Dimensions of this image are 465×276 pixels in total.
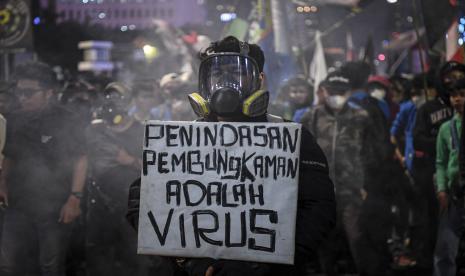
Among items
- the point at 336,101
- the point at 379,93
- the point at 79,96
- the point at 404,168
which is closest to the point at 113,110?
the point at 336,101

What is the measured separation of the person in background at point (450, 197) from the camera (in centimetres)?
571

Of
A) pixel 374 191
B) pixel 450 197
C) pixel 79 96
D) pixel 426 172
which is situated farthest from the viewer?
pixel 79 96

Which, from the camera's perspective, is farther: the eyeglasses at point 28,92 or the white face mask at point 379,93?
the white face mask at point 379,93

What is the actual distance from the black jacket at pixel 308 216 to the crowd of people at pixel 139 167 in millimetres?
2183

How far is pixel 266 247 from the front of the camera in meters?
3.19

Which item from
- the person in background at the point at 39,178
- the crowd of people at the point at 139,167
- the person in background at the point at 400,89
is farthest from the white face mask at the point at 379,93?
the person in background at the point at 39,178

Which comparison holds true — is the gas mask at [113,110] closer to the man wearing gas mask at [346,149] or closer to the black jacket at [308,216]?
the man wearing gas mask at [346,149]

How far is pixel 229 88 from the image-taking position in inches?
133

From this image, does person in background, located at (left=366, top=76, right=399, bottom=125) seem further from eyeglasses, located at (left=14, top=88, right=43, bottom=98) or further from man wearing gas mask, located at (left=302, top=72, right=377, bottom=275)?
eyeglasses, located at (left=14, top=88, right=43, bottom=98)

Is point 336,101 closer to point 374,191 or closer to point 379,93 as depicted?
point 374,191

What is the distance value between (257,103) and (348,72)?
14.1 ft

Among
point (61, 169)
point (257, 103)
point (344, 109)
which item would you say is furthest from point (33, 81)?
point (257, 103)

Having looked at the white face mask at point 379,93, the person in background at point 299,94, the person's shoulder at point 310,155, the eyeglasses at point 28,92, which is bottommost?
the person's shoulder at point 310,155

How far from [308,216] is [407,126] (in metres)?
6.15
